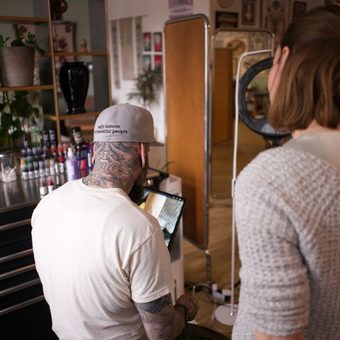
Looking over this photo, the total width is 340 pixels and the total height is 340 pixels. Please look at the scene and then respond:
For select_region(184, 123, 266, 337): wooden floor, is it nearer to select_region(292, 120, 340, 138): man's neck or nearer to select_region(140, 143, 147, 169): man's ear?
select_region(140, 143, 147, 169): man's ear

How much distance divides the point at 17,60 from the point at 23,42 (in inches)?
5.4

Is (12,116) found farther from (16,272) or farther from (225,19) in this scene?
(225,19)

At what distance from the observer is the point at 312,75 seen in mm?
642

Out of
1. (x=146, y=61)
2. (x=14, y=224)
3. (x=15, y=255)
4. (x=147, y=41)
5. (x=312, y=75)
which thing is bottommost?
(x=15, y=255)

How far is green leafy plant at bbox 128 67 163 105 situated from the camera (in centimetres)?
578

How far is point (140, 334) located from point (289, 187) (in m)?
0.72

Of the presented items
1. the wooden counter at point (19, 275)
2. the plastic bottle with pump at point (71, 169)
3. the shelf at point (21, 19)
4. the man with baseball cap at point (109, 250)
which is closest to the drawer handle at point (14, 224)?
the wooden counter at point (19, 275)

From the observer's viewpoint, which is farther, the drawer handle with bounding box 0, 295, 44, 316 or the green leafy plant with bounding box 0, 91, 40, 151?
the green leafy plant with bounding box 0, 91, 40, 151

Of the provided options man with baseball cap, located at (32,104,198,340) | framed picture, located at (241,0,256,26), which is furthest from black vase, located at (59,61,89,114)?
framed picture, located at (241,0,256,26)

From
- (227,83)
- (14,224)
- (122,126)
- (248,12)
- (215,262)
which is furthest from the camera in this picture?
(227,83)

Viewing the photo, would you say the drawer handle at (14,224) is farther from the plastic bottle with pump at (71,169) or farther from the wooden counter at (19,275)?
the plastic bottle with pump at (71,169)

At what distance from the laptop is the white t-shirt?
26.6 inches

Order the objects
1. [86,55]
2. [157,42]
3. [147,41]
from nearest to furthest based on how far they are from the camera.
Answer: [86,55] → [157,42] → [147,41]

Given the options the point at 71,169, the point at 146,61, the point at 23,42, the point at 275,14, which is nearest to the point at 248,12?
the point at 275,14
